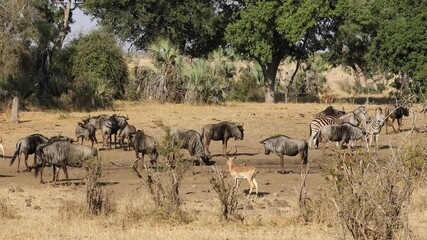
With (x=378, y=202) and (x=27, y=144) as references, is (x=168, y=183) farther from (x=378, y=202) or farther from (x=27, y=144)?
(x=27, y=144)

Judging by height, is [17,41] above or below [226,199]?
above

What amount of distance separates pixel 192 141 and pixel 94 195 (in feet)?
23.5

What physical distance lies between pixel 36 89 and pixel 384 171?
95.1 ft

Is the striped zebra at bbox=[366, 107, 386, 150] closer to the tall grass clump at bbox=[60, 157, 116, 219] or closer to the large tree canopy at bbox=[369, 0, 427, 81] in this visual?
the tall grass clump at bbox=[60, 157, 116, 219]

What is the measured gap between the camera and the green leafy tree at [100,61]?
4000cm

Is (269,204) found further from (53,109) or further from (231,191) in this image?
(53,109)

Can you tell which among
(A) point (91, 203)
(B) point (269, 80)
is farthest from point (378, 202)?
(B) point (269, 80)

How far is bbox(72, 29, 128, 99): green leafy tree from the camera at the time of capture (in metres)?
40.0

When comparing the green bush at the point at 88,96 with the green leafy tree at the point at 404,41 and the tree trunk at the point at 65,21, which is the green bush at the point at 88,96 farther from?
the green leafy tree at the point at 404,41

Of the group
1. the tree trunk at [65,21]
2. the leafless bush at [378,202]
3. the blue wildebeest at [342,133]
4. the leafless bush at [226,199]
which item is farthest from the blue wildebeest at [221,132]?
the tree trunk at [65,21]

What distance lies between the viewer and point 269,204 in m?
15.2

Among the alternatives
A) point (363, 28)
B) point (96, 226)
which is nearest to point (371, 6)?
point (363, 28)

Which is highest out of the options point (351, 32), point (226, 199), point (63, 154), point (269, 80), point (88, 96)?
point (351, 32)

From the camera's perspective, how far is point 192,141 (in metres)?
21.0
